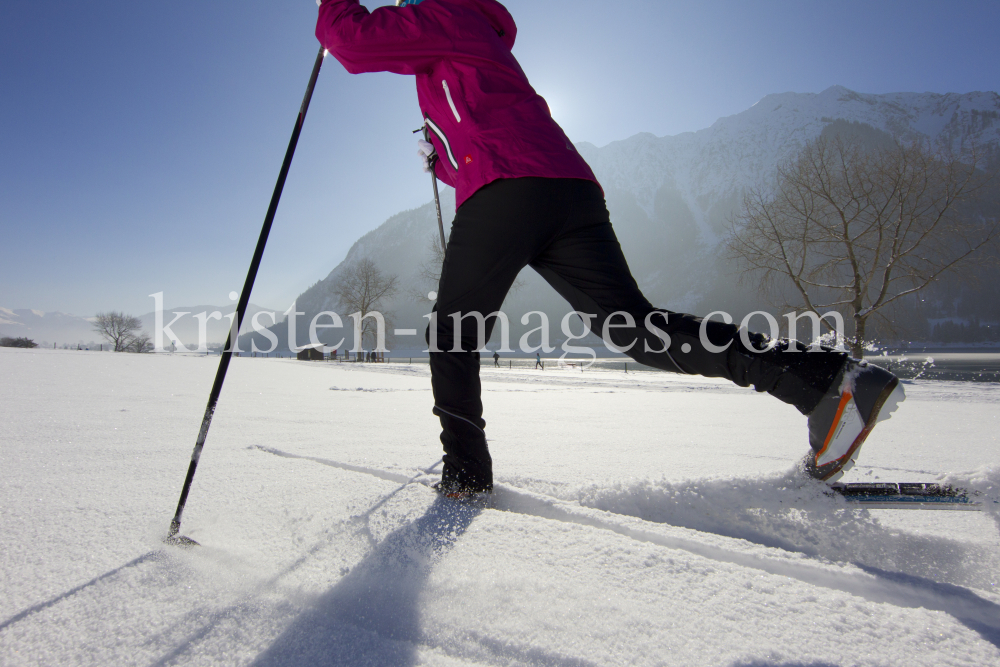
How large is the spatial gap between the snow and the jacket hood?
4.25 ft

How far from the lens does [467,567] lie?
0.64 meters

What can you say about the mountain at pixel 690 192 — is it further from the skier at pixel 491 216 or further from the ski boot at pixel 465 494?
the ski boot at pixel 465 494

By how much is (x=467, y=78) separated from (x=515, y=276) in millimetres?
539

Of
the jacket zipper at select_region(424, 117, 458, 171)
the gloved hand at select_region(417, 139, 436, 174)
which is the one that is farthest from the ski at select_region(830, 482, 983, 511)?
the gloved hand at select_region(417, 139, 436, 174)

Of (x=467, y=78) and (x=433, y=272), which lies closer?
(x=467, y=78)

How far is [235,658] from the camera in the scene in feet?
1.41

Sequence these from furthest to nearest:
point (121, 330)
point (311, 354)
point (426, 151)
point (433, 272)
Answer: point (121, 330)
point (311, 354)
point (433, 272)
point (426, 151)

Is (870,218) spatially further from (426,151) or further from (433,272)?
(433,272)

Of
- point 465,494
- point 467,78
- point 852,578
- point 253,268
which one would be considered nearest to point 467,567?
point 465,494

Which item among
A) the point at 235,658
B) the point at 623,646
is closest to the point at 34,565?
the point at 235,658

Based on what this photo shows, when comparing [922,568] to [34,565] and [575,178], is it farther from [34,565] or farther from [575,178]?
[34,565]

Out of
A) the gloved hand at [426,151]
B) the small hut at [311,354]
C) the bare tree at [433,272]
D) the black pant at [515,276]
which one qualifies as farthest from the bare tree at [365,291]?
the black pant at [515,276]

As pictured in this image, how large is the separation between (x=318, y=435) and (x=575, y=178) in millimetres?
1439

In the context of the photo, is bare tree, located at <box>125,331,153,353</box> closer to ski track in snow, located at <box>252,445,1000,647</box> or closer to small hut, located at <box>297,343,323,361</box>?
small hut, located at <box>297,343,323,361</box>
